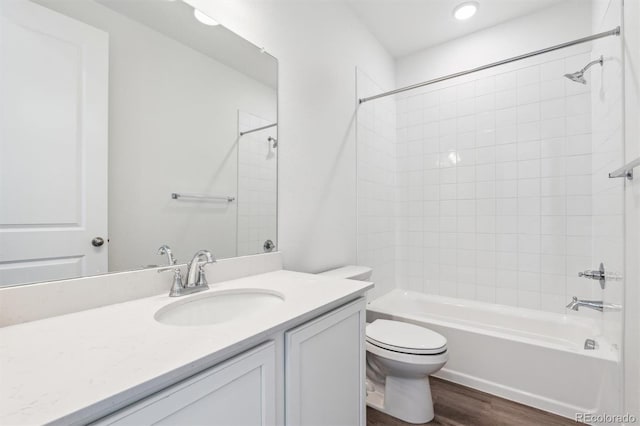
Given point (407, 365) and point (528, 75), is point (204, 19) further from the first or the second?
point (528, 75)

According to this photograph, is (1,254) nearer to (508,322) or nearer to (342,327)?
(342,327)

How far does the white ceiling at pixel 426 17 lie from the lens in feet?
7.00

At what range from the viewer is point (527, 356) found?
1.70 meters

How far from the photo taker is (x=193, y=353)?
0.61 m

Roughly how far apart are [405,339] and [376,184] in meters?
1.31

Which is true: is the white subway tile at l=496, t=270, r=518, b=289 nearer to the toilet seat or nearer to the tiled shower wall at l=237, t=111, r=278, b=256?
the toilet seat

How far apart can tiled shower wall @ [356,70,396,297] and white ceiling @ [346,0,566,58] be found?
16.5 inches

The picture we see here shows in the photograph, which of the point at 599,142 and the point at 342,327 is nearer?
the point at 342,327

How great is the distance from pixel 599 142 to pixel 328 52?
182cm

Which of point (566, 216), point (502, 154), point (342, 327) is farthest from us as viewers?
point (502, 154)

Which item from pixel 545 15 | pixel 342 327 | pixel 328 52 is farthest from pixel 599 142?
pixel 342 327

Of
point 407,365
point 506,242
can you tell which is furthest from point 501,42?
point 407,365

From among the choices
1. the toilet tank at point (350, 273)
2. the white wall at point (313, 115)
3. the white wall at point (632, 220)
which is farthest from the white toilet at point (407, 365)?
the white wall at point (632, 220)

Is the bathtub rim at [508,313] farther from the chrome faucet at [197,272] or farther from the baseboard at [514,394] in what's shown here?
the chrome faucet at [197,272]
